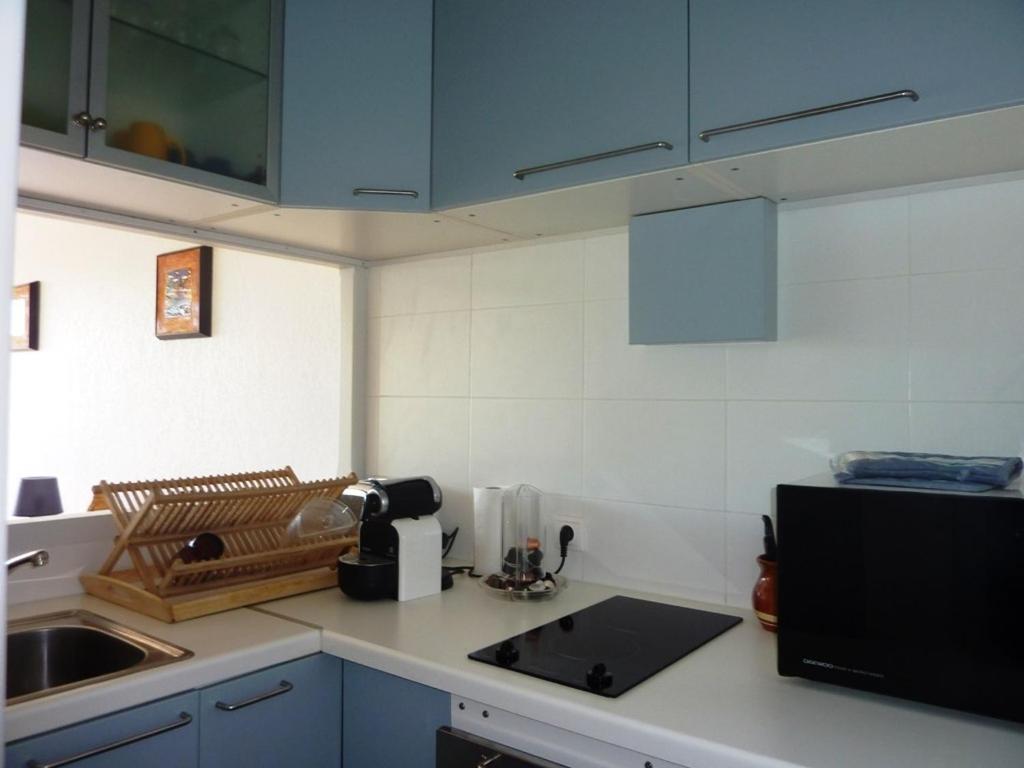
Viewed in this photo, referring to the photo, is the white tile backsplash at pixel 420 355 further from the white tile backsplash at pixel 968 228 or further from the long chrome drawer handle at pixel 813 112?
the white tile backsplash at pixel 968 228

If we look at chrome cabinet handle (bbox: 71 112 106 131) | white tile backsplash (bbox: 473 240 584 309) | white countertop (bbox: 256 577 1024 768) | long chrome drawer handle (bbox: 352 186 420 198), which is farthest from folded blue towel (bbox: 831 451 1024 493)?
chrome cabinet handle (bbox: 71 112 106 131)

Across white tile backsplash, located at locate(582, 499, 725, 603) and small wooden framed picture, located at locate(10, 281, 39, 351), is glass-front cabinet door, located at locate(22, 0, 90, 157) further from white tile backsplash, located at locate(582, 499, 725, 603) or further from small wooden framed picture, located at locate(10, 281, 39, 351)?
small wooden framed picture, located at locate(10, 281, 39, 351)

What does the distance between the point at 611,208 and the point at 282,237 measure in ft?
2.88

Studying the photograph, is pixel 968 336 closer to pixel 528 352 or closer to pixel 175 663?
pixel 528 352

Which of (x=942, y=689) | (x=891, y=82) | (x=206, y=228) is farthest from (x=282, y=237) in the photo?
(x=942, y=689)

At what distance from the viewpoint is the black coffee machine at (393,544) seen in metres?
1.63

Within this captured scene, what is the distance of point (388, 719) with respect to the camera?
135 centimetres

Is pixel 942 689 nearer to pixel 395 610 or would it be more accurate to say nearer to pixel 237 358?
pixel 395 610

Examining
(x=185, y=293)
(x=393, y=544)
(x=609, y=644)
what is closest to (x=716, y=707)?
(x=609, y=644)

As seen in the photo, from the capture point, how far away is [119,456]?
3.16 meters

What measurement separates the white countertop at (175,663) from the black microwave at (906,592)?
0.86 m

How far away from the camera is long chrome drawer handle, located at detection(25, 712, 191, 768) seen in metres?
1.07

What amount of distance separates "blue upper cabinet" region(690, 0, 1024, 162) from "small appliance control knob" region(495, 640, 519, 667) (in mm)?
857

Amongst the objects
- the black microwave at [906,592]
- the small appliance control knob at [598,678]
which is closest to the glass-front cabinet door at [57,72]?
the small appliance control knob at [598,678]
